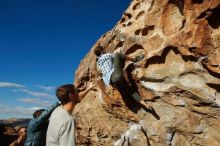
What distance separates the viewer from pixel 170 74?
10.3m

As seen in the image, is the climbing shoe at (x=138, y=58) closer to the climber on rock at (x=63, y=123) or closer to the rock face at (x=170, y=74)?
the rock face at (x=170, y=74)

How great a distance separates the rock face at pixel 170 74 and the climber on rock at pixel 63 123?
191 inches

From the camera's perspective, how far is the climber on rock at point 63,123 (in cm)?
550

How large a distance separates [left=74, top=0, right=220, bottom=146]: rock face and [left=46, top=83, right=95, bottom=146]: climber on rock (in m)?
4.85

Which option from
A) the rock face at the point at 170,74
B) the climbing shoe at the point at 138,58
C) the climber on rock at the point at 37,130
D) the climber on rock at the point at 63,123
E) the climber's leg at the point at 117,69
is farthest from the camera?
the climber's leg at the point at 117,69

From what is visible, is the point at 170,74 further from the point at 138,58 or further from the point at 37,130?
the point at 37,130

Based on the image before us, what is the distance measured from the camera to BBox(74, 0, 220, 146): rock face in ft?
30.6

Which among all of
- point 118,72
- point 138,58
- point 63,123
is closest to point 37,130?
point 63,123

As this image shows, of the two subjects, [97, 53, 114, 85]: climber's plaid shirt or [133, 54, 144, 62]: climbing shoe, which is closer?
[133, 54, 144, 62]: climbing shoe

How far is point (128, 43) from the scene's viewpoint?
38.0 ft

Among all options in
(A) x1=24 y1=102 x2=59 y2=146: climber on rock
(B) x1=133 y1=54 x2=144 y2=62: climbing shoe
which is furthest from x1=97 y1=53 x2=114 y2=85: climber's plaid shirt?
(A) x1=24 y1=102 x2=59 y2=146: climber on rock

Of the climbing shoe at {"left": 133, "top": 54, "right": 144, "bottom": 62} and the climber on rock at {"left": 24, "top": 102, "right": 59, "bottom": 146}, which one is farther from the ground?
the climbing shoe at {"left": 133, "top": 54, "right": 144, "bottom": 62}

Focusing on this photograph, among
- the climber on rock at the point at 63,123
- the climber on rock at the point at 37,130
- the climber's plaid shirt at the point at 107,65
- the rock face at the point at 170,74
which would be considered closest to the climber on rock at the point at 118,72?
the climber's plaid shirt at the point at 107,65

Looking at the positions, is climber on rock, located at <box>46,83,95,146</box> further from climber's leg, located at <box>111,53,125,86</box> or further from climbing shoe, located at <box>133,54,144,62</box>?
climbing shoe, located at <box>133,54,144,62</box>
